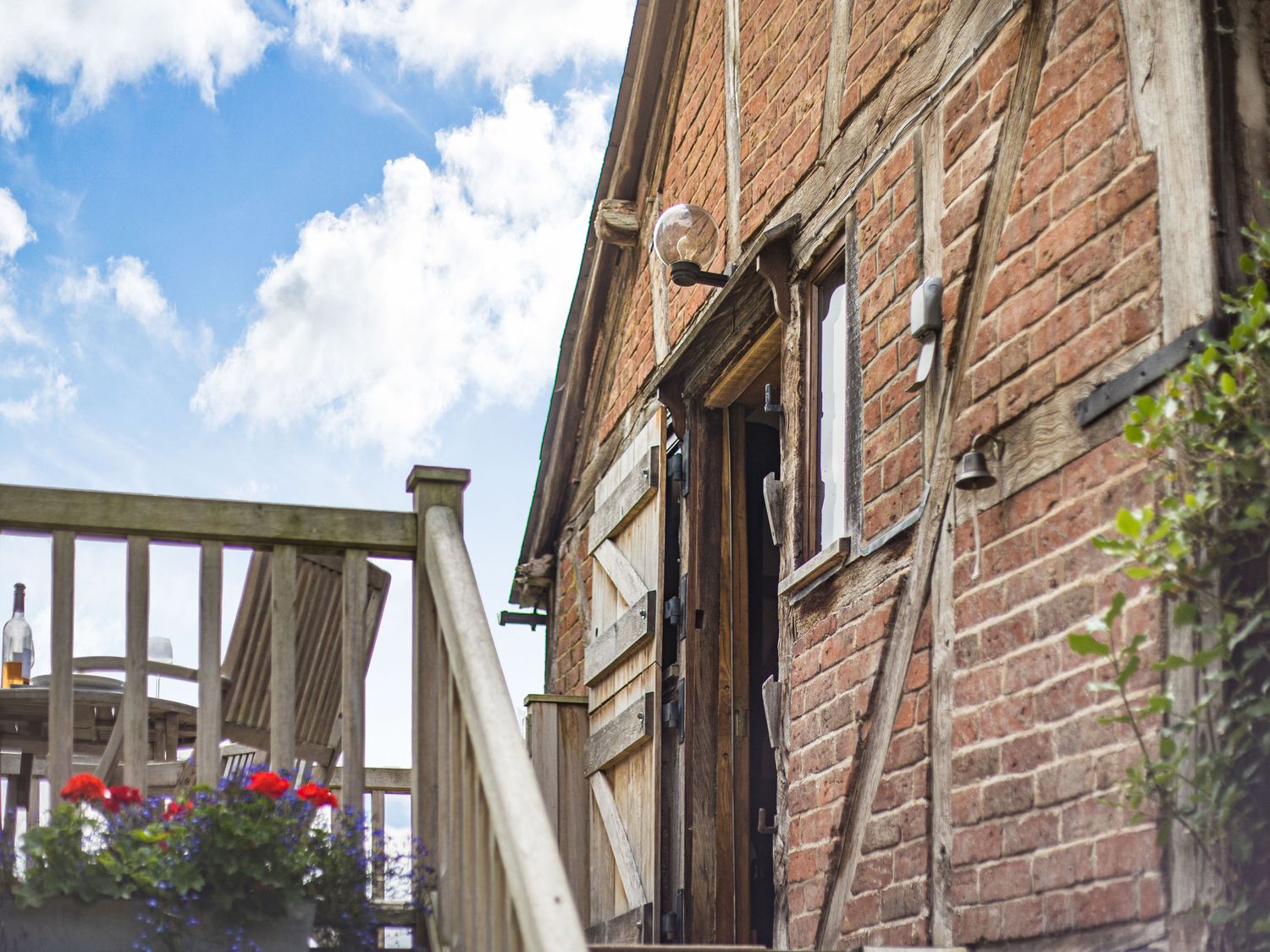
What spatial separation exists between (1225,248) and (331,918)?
2.11 metres

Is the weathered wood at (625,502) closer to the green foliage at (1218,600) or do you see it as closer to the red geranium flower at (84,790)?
the green foliage at (1218,600)

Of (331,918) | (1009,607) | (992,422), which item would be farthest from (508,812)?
(992,422)

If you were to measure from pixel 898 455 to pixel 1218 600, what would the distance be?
152 cm

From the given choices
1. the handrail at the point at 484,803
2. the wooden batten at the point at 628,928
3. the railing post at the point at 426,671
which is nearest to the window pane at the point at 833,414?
the railing post at the point at 426,671

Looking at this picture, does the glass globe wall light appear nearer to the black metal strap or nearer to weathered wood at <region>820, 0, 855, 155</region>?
weathered wood at <region>820, 0, 855, 155</region>

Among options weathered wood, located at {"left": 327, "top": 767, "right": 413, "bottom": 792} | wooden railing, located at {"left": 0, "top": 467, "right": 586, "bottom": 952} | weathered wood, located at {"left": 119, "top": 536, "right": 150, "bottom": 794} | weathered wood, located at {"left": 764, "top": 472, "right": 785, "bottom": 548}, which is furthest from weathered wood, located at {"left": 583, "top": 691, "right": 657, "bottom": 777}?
weathered wood, located at {"left": 119, "top": 536, "right": 150, "bottom": 794}

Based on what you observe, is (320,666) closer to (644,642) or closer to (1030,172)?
(1030,172)

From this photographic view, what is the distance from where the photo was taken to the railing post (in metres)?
3.22

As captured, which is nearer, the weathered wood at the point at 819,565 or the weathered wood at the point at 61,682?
the weathered wood at the point at 61,682

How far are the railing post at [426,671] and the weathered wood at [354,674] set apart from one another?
0.11 metres

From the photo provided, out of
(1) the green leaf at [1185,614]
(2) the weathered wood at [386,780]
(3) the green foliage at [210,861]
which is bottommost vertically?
(3) the green foliage at [210,861]

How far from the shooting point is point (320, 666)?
3.98m

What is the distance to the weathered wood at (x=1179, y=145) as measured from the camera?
310 cm

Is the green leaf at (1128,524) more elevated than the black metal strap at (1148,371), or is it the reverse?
the black metal strap at (1148,371)
